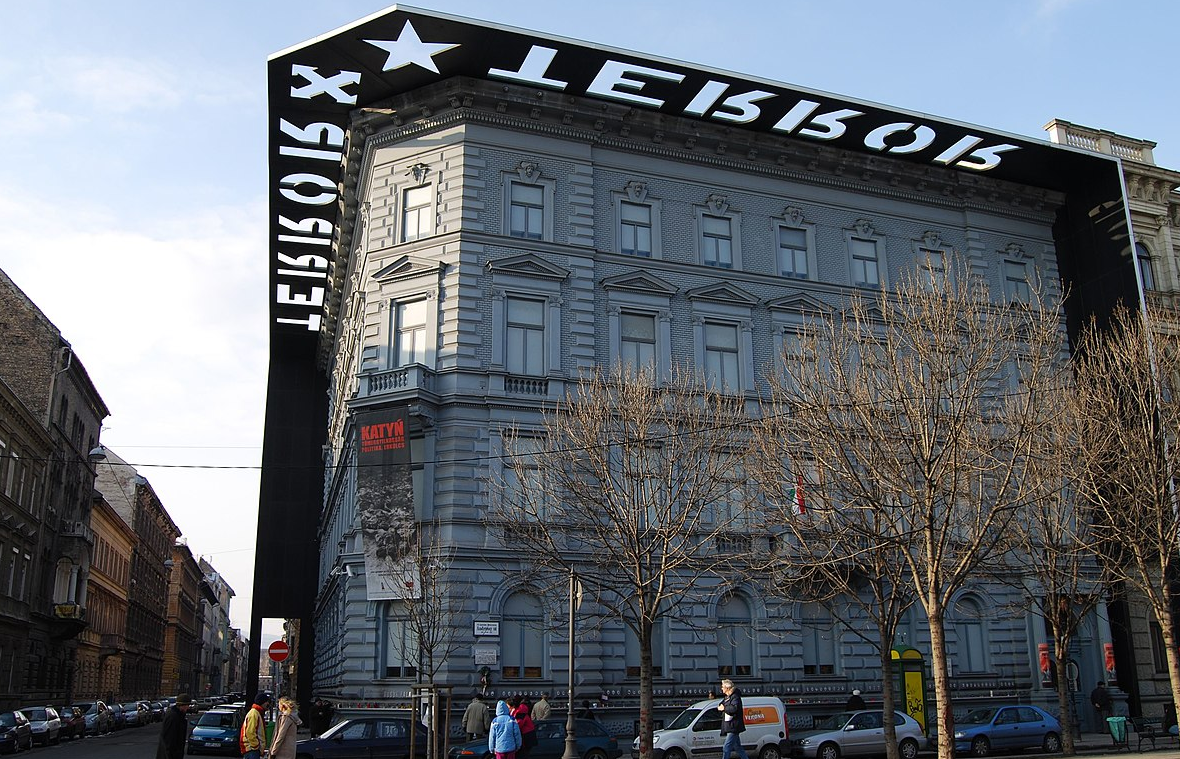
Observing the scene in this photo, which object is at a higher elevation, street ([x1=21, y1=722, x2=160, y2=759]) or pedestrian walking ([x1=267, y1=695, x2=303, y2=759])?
pedestrian walking ([x1=267, y1=695, x2=303, y2=759])

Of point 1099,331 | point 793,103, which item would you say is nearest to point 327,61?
point 793,103

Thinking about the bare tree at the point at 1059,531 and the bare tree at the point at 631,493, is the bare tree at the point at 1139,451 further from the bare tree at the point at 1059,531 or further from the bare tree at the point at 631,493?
the bare tree at the point at 631,493

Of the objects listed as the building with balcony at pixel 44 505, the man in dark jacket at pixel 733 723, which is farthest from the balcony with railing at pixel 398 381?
the building with balcony at pixel 44 505

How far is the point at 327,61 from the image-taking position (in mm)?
32094

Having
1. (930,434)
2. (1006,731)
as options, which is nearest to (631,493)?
(930,434)

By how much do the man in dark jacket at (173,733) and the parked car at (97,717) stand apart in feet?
115

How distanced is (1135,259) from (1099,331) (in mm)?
2923

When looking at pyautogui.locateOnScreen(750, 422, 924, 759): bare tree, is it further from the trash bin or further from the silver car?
the trash bin

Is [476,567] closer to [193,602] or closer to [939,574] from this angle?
[939,574]

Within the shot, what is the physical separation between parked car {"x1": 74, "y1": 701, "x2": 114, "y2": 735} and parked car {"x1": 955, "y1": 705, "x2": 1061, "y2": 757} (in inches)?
1495

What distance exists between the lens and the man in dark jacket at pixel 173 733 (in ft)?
52.5

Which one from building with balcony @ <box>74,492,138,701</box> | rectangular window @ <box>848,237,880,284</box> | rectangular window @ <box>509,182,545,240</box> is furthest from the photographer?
building with balcony @ <box>74,492,138,701</box>

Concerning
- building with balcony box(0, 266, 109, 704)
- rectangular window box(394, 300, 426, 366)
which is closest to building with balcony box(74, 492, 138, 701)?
building with balcony box(0, 266, 109, 704)

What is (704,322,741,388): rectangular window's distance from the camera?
3412cm
